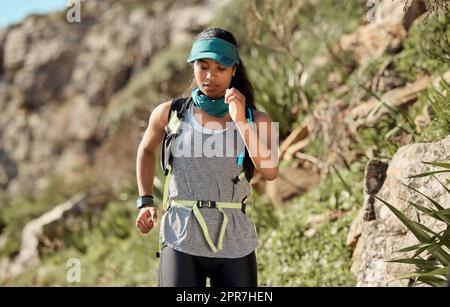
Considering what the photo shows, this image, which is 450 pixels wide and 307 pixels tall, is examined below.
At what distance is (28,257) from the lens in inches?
429

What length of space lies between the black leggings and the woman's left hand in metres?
0.60

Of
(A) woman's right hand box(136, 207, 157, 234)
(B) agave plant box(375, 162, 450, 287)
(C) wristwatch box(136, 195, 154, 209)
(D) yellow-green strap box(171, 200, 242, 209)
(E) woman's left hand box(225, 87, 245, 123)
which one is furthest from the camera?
(B) agave plant box(375, 162, 450, 287)

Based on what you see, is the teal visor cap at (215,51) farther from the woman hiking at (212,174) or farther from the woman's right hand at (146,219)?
the woman's right hand at (146,219)

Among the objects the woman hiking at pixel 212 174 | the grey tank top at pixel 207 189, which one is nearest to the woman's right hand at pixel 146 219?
the woman hiking at pixel 212 174

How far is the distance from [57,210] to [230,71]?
30.1 feet

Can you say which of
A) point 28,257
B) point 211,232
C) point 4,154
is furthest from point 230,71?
point 4,154

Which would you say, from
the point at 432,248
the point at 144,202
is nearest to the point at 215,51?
the point at 144,202

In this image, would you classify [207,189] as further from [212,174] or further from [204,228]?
[204,228]

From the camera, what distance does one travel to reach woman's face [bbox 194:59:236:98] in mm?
2943

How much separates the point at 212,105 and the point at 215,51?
0.23 meters

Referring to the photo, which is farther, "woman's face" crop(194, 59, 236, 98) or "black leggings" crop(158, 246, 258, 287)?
"woman's face" crop(194, 59, 236, 98)

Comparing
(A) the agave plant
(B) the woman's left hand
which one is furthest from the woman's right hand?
(A) the agave plant

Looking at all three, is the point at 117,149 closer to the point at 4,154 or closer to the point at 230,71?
the point at 4,154

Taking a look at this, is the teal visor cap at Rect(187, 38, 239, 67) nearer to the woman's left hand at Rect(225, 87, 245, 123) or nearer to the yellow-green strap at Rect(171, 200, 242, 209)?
the woman's left hand at Rect(225, 87, 245, 123)
